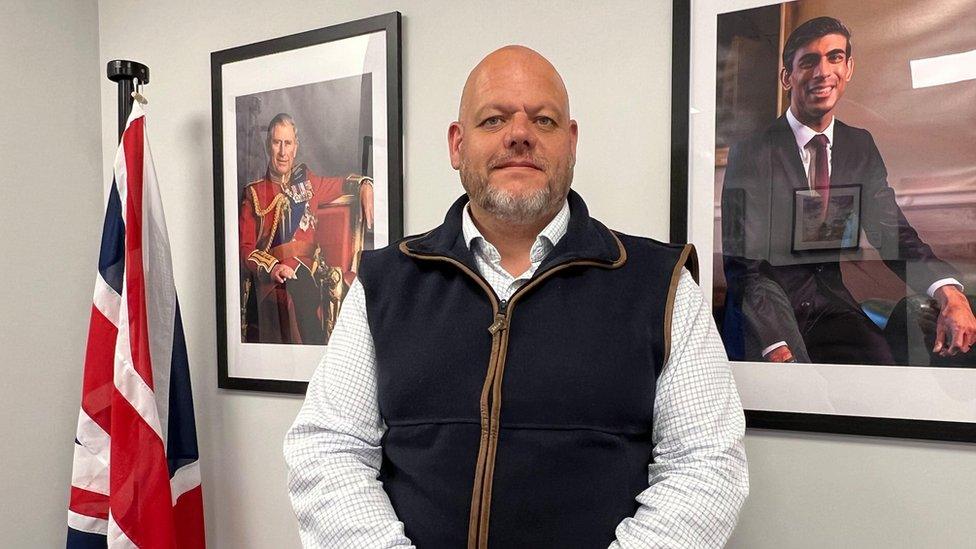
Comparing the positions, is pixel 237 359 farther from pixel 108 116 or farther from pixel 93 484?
pixel 108 116

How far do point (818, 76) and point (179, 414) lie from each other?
5.50 feet

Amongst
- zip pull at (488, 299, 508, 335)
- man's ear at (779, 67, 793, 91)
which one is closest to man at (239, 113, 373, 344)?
zip pull at (488, 299, 508, 335)

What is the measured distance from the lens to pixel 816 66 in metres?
1.23

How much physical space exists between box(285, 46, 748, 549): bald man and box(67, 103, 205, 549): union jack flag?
2.46 feet

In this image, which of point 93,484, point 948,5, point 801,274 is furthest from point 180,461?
point 948,5

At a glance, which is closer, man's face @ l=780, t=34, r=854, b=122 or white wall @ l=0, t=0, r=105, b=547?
man's face @ l=780, t=34, r=854, b=122

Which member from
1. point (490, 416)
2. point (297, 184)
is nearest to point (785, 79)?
point (490, 416)

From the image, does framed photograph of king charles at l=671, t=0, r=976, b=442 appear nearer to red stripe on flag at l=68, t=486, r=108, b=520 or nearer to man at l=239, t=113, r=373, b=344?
man at l=239, t=113, r=373, b=344

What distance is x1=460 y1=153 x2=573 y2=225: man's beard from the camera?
1111 mm

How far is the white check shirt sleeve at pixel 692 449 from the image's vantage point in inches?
37.3

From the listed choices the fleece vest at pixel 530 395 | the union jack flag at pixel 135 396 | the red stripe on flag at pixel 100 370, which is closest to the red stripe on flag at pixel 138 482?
the union jack flag at pixel 135 396

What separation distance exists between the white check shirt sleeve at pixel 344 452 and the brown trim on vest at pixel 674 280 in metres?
0.49

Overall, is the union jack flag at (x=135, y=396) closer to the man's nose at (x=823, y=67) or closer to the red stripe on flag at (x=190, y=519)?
the red stripe on flag at (x=190, y=519)

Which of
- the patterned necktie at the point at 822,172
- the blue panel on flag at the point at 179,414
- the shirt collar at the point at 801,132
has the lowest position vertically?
the blue panel on flag at the point at 179,414
